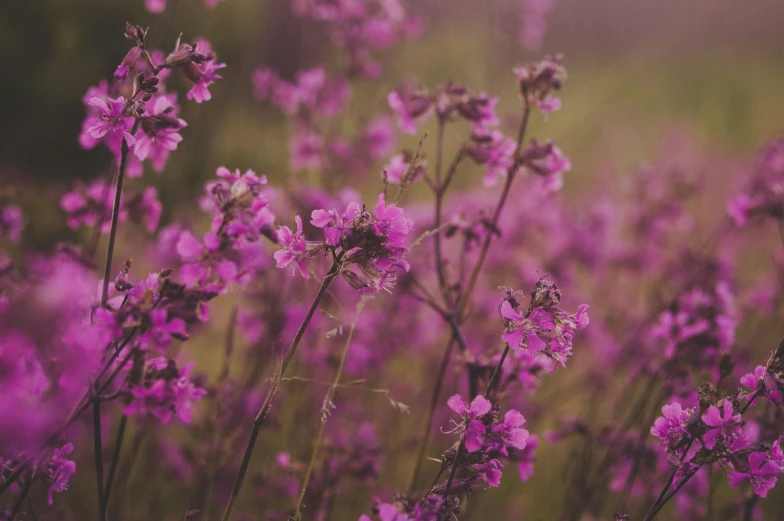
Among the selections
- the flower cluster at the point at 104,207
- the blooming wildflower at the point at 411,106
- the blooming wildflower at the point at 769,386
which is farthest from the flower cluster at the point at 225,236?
the blooming wildflower at the point at 769,386

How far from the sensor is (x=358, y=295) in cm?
285

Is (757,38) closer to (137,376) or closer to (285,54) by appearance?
(285,54)

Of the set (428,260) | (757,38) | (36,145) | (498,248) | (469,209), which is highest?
(757,38)

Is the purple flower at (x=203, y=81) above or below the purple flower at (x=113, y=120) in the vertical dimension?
above

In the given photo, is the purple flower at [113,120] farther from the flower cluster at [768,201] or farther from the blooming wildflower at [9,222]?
the flower cluster at [768,201]

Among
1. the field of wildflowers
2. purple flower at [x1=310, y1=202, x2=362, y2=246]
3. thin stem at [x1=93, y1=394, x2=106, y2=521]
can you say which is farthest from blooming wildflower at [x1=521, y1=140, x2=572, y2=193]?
thin stem at [x1=93, y1=394, x2=106, y2=521]

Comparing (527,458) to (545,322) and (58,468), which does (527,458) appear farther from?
(58,468)

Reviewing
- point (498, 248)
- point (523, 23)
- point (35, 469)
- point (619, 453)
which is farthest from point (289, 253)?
point (523, 23)

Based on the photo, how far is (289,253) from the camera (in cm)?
127

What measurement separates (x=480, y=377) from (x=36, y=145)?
429cm

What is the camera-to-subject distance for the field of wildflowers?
3.95ft

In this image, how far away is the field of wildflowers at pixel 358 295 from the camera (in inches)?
47.4

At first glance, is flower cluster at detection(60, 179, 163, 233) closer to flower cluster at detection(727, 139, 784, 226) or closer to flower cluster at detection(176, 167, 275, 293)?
flower cluster at detection(176, 167, 275, 293)

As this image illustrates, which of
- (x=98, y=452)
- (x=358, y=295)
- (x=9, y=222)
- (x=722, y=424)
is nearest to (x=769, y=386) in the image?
(x=722, y=424)
